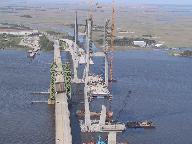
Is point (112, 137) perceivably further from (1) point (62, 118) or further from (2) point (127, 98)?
(2) point (127, 98)

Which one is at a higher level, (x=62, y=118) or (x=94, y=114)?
(x=62, y=118)

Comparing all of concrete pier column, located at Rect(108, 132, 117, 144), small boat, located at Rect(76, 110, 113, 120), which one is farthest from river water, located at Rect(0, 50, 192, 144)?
concrete pier column, located at Rect(108, 132, 117, 144)

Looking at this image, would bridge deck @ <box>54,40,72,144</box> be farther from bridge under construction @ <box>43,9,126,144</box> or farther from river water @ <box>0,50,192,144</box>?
river water @ <box>0,50,192,144</box>

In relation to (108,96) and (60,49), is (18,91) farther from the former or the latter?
(60,49)

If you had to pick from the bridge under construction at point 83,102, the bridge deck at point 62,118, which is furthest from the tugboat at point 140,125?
the bridge deck at point 62,118

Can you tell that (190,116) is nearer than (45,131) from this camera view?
No

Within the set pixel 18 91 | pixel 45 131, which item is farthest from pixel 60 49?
pixel 45 131

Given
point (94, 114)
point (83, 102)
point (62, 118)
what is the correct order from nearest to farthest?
1. point (62, 118)
2. point (94, 114)
3. point (83, 102)

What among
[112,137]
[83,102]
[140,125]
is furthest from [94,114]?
[112,137]
